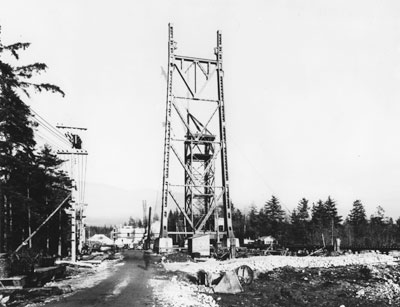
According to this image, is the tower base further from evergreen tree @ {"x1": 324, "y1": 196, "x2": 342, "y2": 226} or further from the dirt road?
evergreen tree @ {"x1": 324, "y1": 196, "x2": 342, "y2": 226}

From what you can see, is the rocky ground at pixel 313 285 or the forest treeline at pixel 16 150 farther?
the forest treeline at pixel 16 150

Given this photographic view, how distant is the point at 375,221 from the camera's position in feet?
299

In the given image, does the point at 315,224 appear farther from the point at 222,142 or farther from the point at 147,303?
the point at 147,303

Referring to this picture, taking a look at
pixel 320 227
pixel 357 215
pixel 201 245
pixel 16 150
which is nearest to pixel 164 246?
pixel 201 245

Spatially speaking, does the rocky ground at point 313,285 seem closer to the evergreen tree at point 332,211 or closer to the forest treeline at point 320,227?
the forest treeline at point 320,227

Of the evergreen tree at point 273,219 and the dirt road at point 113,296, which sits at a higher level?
the evergreen tree at point 273,219

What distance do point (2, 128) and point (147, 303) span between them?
12.0m

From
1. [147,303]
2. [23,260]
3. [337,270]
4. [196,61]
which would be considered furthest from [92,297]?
[196,61]

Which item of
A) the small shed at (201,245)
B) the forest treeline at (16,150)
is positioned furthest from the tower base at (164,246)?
the forest treeline at (16,150)

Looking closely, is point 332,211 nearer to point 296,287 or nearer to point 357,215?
point 357,215

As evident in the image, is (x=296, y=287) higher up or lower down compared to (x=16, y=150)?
lower down

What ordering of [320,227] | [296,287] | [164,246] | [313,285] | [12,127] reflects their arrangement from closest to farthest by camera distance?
[296,287], [313,285], [12,127], [164,246], [320,227]

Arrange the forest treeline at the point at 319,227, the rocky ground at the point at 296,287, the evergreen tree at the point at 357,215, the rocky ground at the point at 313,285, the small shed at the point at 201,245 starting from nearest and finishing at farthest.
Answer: the rocky ground at the point at 296,287 < the rocky ground at the point at 313,285 < the small shed at the point at 201,245 < the forest treeline at the point at 319,227 < the evergreen tree at the point at 357,215

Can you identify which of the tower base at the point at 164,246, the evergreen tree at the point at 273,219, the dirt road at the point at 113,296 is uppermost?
the evergreen tree at the point at 273,219
